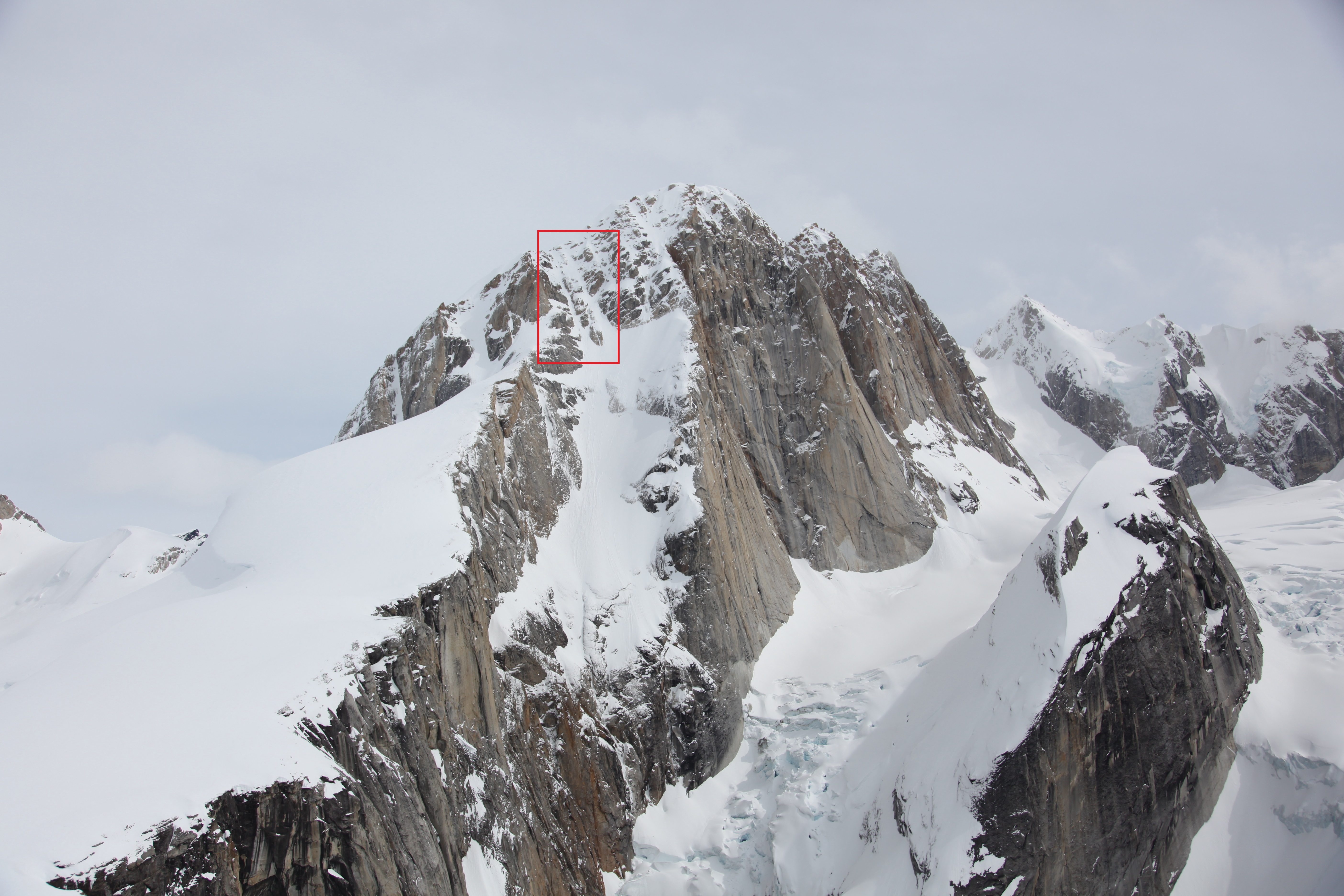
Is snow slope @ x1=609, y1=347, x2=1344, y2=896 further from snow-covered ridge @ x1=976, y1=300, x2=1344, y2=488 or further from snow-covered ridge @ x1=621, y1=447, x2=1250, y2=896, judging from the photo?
snow-covered ridge @ x1=976, y1=300, x2=1344, y2=488

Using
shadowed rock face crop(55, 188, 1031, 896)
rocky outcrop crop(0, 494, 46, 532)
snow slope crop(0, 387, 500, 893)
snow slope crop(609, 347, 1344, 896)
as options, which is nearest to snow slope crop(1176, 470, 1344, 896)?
snow slope crop(609, 347, 1344, 896)

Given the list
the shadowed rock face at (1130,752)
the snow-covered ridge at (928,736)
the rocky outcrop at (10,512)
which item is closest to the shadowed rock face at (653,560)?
the snow-covered ridge at (928,736)

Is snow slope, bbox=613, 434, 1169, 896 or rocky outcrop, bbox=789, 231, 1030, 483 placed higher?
rocky outcrop, bbox=789, 231, 1030, 483

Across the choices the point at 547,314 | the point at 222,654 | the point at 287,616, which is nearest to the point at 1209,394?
the point at 547,314
